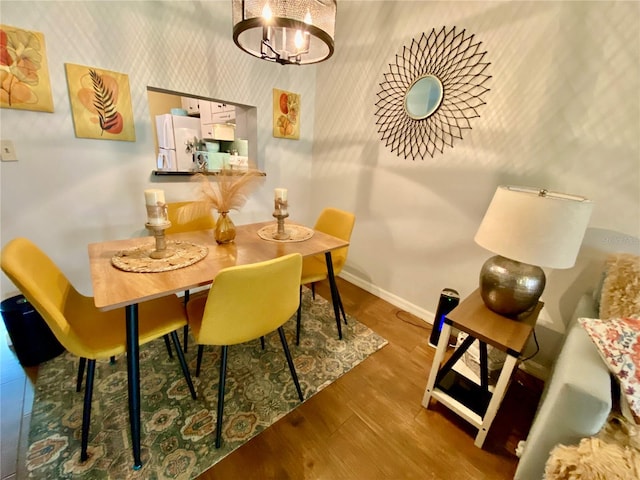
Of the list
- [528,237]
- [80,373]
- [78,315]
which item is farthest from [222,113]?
[528,237]

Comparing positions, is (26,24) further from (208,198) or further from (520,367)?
(520,367)

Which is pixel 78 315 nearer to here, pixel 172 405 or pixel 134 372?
pixel 134 372

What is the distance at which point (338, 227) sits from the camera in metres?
2.00

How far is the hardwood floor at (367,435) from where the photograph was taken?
1140mm

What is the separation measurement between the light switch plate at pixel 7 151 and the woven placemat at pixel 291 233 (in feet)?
4.79

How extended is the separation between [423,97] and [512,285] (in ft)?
4.69

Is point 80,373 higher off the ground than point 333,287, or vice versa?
point 333,287

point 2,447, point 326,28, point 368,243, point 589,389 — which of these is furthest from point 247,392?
point 326,28

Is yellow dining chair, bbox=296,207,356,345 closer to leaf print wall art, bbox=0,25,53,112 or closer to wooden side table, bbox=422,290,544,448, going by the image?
wooden side table, bbox=422,290,544,448

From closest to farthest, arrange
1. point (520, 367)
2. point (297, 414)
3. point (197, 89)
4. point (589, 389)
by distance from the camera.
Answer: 1. point (589, 389)
2. point (297, 414)
3. point (520, 367)
4. point (197, 89)

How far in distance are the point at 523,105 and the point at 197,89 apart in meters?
2.23

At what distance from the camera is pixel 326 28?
113 centimetres

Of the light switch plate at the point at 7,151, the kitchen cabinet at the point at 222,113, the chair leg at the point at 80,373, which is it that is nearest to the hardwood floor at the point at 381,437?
the chair leg at the point at 80,373

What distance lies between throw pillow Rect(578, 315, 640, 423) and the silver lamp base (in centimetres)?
32
